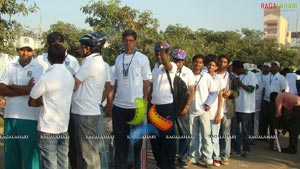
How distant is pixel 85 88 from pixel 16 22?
4328 mm

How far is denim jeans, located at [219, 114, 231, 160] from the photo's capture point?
6949 mm

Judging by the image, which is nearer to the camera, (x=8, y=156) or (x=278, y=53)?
(x=8, y=156)

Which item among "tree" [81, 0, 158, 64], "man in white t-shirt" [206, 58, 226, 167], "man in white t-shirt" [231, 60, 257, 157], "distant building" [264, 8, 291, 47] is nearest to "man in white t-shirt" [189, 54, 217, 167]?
"man in white t-shirt" [206, 58, 226, 167]

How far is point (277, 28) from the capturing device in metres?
99.0

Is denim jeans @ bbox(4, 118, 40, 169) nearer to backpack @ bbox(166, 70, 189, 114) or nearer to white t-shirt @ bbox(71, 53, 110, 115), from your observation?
white t-shirt @ bbox(71, 53, 110, 115)

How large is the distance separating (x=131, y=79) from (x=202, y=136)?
203 cm

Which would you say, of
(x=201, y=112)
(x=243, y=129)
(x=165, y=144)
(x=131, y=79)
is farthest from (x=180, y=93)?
(x=243, y=129)

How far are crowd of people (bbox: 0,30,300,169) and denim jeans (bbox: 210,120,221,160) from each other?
0.06 feet

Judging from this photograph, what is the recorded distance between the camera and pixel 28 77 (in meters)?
4.50

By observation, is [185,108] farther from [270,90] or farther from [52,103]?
[270,90]

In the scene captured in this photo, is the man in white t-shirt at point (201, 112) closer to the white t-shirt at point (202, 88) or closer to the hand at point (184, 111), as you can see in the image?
the white t-shirt at point (202, 88)

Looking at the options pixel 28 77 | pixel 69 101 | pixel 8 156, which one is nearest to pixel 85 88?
pixel 69 101

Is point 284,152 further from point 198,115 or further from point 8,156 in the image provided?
point 8,156

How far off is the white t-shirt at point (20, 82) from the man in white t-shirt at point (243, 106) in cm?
421
